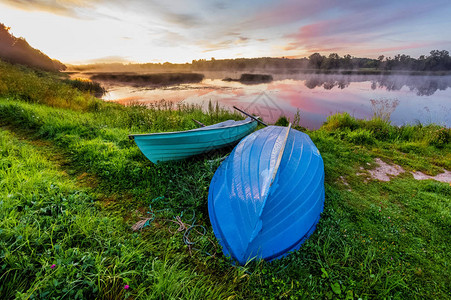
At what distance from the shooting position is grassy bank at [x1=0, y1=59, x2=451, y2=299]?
5.42 feet

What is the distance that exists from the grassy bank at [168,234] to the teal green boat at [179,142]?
25 cm

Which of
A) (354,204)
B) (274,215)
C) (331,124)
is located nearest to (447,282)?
(354,204)

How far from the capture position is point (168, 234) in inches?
97.2

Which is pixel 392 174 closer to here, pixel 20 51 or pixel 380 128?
pixel 380 128

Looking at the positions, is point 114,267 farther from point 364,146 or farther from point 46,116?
point 364,146

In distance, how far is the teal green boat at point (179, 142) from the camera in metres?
3.32

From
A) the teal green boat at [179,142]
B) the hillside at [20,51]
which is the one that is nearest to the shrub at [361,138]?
the teal green boat at [179,142]

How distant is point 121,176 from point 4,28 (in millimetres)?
39602

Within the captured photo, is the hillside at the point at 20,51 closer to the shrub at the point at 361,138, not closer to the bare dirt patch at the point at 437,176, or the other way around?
the shrub at the point at 361,138

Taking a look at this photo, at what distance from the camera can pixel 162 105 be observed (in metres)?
9.22

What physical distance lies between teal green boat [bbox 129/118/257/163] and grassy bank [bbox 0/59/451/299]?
25cm

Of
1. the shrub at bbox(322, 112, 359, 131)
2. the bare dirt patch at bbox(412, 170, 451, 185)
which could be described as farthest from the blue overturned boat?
the shrub at bbox(322, 112, 359, 131)

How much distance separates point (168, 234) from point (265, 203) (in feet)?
4.48

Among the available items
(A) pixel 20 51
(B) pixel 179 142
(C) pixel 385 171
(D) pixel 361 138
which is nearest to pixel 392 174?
(C) pixel 385 171
